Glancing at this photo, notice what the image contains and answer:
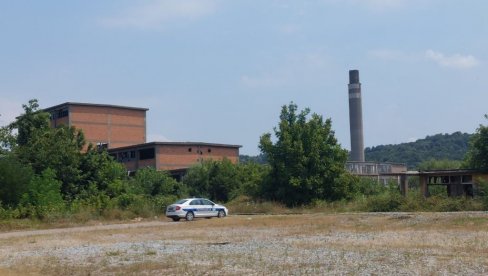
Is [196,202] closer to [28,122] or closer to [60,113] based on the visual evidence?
[28,122]

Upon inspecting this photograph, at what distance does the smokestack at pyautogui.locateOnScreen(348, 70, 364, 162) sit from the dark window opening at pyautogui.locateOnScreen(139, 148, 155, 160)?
33.5 meters

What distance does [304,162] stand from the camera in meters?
52.5

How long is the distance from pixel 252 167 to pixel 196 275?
5288 cm

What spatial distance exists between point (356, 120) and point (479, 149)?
57.4 metres

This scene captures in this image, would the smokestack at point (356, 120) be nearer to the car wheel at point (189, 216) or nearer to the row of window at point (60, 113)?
the row of window at point (60, 113)

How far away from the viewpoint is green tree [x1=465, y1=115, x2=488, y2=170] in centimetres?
4762

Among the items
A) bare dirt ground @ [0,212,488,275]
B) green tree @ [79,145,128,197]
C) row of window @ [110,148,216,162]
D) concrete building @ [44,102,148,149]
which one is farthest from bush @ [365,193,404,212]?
concrete building @ [44,102,148,149]

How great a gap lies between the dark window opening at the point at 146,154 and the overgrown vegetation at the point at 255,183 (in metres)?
29.9

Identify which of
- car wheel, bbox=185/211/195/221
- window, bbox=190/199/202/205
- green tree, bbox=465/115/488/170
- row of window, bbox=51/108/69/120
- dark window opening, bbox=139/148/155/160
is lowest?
car wheel, bbox=185/211/195/221

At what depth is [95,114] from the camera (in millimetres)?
95500

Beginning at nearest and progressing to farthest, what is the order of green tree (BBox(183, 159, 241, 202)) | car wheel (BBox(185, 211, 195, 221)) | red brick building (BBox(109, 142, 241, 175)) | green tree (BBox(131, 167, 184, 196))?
car wheel (BBox(185, 211, 195, 221))
green tree (BBox(131, 167, 184, 196))
green tree (BBox(183, 159, 241, 202))
red brick building (BBox(109, 142, 241, 175))

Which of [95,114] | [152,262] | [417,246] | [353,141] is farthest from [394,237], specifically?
[353,141]

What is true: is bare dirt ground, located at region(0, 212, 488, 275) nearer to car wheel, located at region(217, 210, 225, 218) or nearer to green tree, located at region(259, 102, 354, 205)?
car wheel, located at region(217, 210, 225, 218)

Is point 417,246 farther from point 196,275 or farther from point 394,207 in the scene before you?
point 394,207
